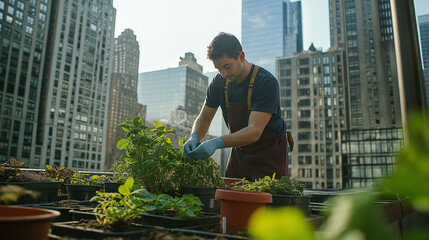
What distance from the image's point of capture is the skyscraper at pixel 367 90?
47688 mm

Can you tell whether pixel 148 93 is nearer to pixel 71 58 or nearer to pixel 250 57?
pixel 250 57

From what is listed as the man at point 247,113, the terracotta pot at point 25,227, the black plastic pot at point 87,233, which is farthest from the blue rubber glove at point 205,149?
the terracotta pot at point 25,227

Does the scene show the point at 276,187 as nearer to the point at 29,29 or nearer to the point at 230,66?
the point at 230,66

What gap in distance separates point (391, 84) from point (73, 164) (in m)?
59.0

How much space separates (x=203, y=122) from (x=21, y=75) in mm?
59077

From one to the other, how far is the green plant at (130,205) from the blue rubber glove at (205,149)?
21.9 inches

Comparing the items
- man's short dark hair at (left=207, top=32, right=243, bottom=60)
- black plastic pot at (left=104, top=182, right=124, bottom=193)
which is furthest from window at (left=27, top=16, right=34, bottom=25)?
black plastic pot at (left=104, top=182, right=124, bottom=193)

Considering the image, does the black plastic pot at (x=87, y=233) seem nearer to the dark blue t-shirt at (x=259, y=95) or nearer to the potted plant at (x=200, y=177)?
the potted plant at (x=200, y=177)

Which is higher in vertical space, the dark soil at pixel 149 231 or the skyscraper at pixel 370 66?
the skyscraper at pixel 370 66

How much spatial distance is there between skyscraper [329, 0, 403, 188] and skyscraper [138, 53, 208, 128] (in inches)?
2243

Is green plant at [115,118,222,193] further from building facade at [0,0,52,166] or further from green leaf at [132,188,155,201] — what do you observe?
building facade at [0,0,52,166]

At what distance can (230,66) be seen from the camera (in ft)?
8.81

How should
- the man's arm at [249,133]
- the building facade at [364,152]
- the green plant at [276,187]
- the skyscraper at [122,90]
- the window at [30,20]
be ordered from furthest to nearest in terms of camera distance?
the skyscraper at [122,90] → the window at [30,20] → the building facade at [364,152] → the man's arm at [249,133] → the green plant at [276,187]

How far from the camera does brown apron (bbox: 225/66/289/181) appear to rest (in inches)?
108
